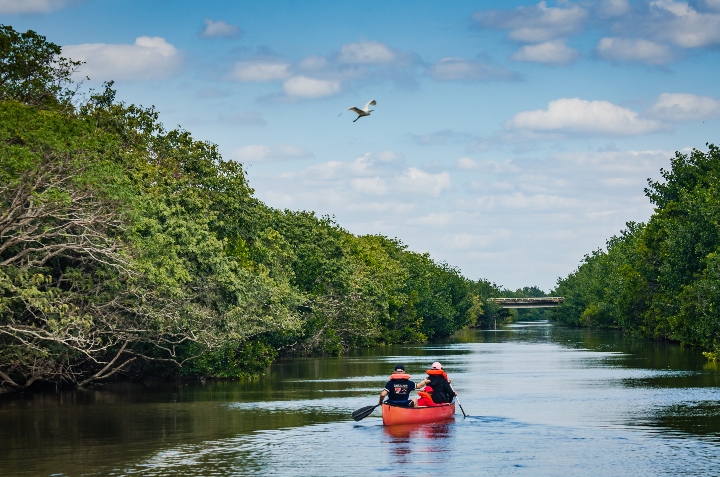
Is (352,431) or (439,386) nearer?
(352,431)

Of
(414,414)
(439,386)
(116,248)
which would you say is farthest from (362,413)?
(116,248)

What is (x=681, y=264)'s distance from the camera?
86500 mm

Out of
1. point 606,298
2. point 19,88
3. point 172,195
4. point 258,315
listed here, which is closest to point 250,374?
point 258,315

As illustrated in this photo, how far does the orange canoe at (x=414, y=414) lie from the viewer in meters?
34.9

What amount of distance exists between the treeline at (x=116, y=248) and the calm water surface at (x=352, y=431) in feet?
8.48

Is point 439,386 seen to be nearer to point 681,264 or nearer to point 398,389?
point 398,389

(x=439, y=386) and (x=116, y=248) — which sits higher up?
(x=116, y=248)

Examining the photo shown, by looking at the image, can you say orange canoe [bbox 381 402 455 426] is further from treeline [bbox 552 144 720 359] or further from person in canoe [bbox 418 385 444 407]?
treeline [bbox 552 144 720 359]

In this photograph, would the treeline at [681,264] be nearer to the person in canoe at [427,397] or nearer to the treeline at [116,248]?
the treeline at [116,248]

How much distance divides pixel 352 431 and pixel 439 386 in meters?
4.67

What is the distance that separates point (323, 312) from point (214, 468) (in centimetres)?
6393

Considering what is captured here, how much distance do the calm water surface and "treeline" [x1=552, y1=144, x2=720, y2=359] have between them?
68.0ft

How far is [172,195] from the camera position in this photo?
182 ft

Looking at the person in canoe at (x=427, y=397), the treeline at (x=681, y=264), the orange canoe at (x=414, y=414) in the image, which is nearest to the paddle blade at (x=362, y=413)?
the orange canoe at (x=414, y=414)
